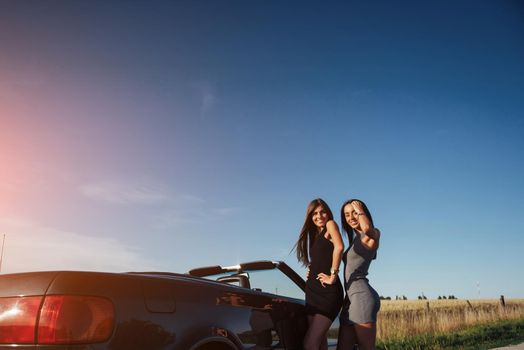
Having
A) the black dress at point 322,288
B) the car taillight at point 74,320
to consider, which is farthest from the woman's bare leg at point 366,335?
the car taillight at point 74,320

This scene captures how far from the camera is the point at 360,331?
12.1ft

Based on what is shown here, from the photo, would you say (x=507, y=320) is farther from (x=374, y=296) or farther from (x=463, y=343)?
(x=374, y=296)

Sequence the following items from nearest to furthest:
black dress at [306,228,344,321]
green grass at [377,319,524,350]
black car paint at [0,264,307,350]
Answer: black car paint at [0,264,307,350]
black dress at [306,228,344,321]
green grass at [377,319,524,350]

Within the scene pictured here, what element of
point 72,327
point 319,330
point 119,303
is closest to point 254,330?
point 319,330

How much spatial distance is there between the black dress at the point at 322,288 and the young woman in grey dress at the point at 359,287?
13 centimetres

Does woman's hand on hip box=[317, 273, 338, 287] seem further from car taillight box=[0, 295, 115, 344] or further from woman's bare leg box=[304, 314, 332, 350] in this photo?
car taillight box=[0, 295, 115, 344]

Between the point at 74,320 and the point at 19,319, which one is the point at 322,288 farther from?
the point at 19,319

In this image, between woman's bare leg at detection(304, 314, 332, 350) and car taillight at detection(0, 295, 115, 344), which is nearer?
car taillight at detection(0, 295, 115, 344)

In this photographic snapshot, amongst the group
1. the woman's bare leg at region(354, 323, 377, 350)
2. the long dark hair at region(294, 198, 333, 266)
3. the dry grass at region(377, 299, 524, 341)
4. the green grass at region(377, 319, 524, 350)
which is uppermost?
the long dark hair at region(294, 198, 333, 266)

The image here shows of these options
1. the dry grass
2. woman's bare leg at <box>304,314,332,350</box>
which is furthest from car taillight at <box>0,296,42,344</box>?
the dry grass

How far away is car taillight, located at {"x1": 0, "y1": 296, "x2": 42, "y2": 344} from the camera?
2010 mm

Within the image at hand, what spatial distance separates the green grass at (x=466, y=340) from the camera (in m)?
11.1

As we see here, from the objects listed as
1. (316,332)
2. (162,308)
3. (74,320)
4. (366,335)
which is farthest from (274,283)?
(74,320)

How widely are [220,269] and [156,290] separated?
1977mm
